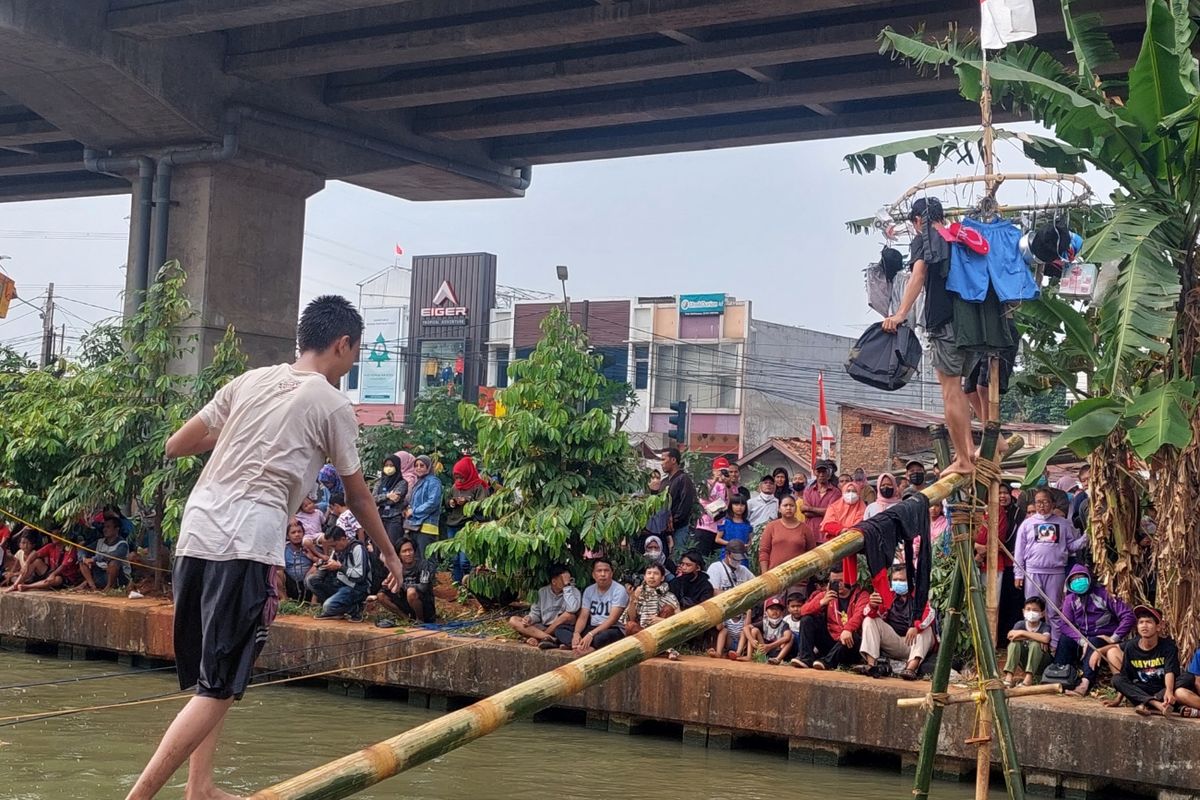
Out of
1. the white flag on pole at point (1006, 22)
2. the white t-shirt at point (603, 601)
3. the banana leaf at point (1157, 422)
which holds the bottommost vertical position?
the white t-shirt at point (603, 601)

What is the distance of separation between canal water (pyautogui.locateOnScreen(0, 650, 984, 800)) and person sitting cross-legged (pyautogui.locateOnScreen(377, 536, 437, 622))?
105cm

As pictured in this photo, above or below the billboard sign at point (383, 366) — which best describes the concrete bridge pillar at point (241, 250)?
below

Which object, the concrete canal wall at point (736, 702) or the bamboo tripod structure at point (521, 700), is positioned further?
the concrete canal wall at point (736, 702)

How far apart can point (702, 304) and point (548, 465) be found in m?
34.9

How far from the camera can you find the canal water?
9.70 metres

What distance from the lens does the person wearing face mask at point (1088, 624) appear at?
1099 cm

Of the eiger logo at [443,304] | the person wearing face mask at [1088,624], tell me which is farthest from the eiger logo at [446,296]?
the person wearing face mask at [1088,624]

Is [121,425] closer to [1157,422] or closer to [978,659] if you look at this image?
[1157,422]

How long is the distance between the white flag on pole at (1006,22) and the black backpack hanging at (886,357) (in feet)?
6.13

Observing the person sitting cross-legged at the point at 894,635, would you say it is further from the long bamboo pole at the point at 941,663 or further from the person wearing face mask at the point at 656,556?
the long bamboo pole at the point at 941,663

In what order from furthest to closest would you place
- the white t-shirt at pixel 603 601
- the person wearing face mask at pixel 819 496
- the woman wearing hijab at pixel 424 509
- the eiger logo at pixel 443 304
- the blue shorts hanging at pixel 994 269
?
the eiger logo at pixel 443 304 → the woman wearing hijab at pixel 424 509 → the person wearing face mask at pixel 819 496 → the white t-shirt at pixel 603 601 → the blue shorts hanging at pixel 994 269

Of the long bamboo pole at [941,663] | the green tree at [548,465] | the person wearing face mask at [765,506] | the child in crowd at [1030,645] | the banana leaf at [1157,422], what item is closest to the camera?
the long bamboo pole at [941,663]

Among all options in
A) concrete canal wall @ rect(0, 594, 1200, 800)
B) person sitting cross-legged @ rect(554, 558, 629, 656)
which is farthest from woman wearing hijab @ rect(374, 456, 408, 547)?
person sitting cross-legged @ rect(554, 558, 629, 656)

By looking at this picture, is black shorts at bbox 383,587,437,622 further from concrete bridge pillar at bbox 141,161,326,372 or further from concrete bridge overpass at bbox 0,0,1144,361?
concrete bridge overpass at bbox 0,0,1144,361
